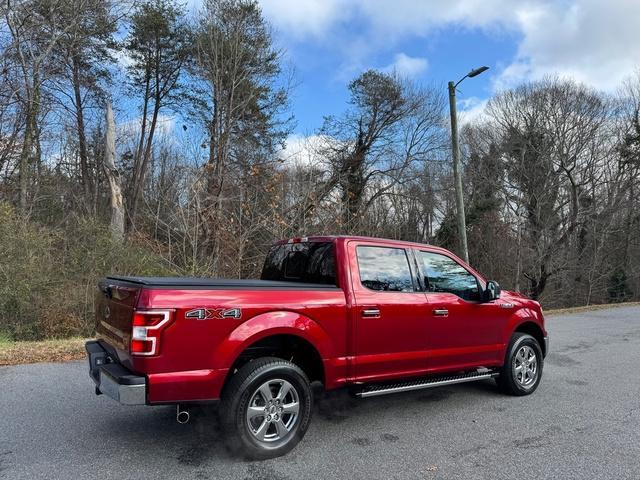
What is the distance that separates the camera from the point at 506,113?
106 ft

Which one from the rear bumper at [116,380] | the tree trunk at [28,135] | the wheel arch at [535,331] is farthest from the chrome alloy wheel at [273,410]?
the tree trunk at [28,135]

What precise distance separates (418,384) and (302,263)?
1718 millimetres

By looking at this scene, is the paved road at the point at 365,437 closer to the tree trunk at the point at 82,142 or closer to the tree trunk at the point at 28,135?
the tree trunk at the point at 28,135

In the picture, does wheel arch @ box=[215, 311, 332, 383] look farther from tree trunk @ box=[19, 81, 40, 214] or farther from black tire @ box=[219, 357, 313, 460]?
tree trunk @ box=[19, 81, 40, 214]

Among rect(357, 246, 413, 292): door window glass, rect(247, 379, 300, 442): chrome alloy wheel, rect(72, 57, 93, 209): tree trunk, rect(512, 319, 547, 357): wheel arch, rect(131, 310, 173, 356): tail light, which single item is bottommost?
rect(247, 379, 300, 442): chrome alloy wheel

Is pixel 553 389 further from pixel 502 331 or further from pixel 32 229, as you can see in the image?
pixel 32 229

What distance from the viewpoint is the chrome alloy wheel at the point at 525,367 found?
240 inches

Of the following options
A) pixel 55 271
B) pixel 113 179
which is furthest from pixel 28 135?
pixel 55 271

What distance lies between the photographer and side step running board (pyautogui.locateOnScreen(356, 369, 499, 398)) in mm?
4730

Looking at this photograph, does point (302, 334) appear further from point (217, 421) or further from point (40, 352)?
point (40, 352)

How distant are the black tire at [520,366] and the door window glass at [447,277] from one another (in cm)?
93

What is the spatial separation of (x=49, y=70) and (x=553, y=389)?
1929 centimetres

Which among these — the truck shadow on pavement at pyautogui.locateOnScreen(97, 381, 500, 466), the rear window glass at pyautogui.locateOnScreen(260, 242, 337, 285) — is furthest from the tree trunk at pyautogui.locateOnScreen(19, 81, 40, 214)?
the truck shadow on pavement at pyautogui.locateOnScreen(97, 381, 500, 466)

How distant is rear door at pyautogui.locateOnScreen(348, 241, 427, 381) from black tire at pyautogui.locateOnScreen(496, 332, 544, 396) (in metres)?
1.42
